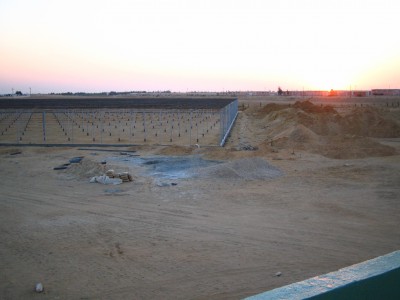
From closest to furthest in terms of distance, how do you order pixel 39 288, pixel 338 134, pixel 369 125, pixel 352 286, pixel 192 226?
pixel 352 286, pixel 39 288, pixel 192 226, pixel 338 134, pixel 369 125

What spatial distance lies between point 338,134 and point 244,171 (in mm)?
18434

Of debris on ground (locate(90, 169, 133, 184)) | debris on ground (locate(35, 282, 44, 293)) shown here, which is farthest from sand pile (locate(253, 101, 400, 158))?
debris on ground (locate(35, 282, 44, 293))

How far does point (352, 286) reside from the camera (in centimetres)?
242

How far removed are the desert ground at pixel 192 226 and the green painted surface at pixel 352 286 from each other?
387 centimetres

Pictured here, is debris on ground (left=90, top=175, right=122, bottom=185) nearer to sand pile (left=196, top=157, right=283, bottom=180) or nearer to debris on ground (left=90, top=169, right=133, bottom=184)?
debris on ground (left=90, top=169, right=133, bottom=184)

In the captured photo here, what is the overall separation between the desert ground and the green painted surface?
3874mm

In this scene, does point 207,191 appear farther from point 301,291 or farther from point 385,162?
point 301,291

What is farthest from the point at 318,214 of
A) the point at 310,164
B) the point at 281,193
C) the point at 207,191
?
the point at 310,164

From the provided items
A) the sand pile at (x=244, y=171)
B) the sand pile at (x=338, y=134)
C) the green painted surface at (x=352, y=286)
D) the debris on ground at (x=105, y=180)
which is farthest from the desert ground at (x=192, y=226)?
the green painted surface at (x=352, y=286)

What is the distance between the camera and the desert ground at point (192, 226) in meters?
6.82

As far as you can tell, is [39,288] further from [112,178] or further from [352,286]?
[112,178]

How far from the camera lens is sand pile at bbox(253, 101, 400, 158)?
19875 mm

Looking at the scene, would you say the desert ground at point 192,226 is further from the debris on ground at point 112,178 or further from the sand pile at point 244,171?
the debris on ground at point 112,178

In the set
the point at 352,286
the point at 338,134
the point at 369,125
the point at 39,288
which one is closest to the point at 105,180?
the point at 39,288
